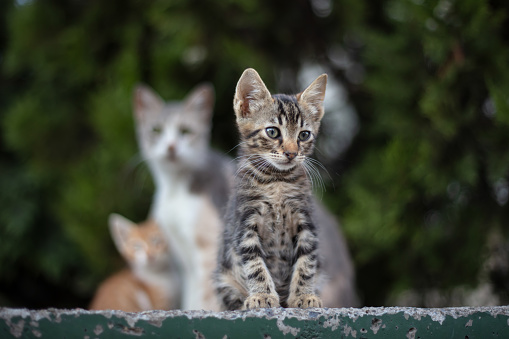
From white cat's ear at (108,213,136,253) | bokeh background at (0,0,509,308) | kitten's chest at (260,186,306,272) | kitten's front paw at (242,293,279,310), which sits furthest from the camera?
white cat's ear at (108,213,136,253)

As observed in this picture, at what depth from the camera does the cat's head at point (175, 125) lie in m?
3.32

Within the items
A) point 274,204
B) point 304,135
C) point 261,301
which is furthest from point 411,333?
point 304,135

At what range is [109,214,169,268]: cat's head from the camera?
351 centimetres

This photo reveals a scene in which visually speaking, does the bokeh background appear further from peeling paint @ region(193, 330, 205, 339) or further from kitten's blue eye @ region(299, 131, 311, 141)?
peeling paint @ region(193, 330, 205, 339)

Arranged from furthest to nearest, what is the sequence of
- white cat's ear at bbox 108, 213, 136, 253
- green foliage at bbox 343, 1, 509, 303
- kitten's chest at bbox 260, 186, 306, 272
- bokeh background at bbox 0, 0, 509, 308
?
white cat's ear at bbox 108, 213, 136, 253 → bokeh background at bbox 0, 0, 509, 308 → green foliage at bbox 343, 1, 509, 303 → kitten's chest at bbox 260, 186, 306, 272

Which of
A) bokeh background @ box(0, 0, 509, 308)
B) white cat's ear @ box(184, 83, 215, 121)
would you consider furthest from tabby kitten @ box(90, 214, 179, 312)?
white cat's ear @ box(184, 83, 215, 121)

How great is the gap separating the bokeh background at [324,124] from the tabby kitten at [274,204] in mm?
1250

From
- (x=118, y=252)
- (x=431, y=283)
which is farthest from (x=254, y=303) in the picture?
(x=118, y=252)

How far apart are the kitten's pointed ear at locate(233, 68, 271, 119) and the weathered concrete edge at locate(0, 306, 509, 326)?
583 millimetres

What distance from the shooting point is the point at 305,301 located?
1471mm

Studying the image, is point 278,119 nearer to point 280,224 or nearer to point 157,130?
point 280,224

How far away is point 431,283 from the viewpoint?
131 inches

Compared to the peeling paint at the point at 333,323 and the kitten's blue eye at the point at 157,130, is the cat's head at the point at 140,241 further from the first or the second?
the peeling paint at the point at 333,323

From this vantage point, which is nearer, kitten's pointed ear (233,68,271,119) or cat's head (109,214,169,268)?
kitten's pointed ear (233,68,271,119)
